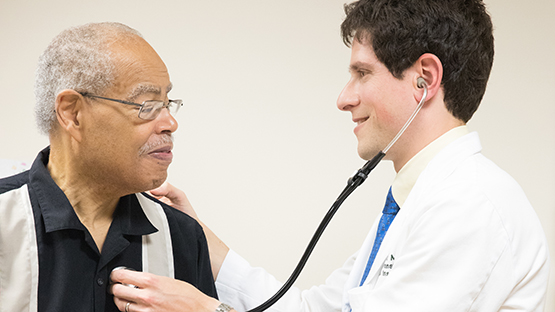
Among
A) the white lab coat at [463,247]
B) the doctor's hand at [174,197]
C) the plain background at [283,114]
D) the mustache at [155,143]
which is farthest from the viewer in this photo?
the plain background at [283,114]

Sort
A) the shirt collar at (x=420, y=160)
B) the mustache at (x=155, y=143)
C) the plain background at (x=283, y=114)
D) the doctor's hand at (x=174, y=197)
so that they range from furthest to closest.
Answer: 1. the plain background at (x=283, y=114)
2. the doctor's hand at (x=174, y=197)
3. the shirt collar at (x=420, y=160)
4. the mustache at (x=155, y=143)

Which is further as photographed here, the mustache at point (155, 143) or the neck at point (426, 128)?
the neck at point (426, 128)

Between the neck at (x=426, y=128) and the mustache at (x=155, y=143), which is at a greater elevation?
the neck at (x=426, y=128)

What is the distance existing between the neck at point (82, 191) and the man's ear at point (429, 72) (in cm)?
75

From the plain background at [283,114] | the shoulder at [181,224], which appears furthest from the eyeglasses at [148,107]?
the plain background at [283,114]

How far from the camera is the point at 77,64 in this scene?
3.38 feet

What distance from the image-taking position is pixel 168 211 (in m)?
1.27

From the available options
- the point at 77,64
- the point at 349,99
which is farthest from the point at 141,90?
the point at 349,99

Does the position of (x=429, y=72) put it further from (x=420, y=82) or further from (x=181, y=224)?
(x=181, y=224)

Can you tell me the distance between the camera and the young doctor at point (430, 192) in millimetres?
966

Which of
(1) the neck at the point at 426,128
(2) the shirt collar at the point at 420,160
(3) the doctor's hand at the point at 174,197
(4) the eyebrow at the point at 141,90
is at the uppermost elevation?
(4) the eyebrow at the point at 141,90

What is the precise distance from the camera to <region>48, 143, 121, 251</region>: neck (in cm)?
109

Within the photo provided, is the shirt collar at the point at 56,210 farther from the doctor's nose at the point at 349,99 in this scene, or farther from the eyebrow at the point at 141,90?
the doctor's nose at the point at 349,99

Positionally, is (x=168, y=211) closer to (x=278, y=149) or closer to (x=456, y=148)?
(x=456, y=148)
